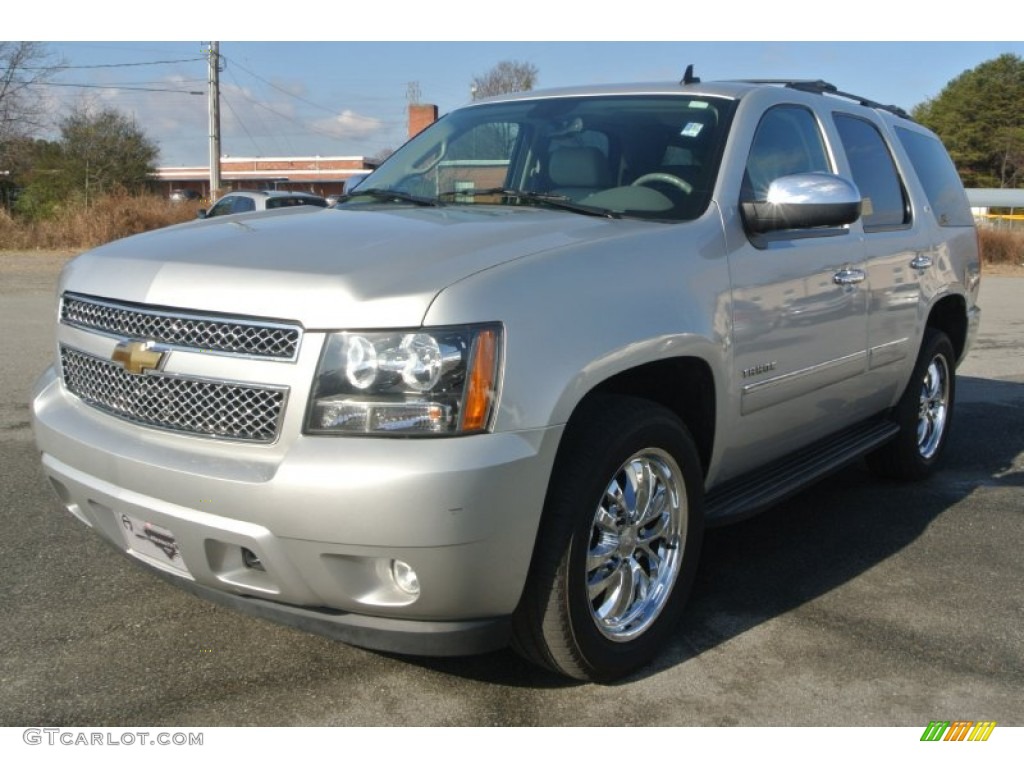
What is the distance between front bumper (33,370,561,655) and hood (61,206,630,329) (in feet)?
1.19

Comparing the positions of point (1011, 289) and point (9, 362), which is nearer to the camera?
point (9, 362)

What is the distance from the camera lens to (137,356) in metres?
2.81

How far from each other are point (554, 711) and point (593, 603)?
0.35 metres

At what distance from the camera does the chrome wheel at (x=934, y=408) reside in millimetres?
5578

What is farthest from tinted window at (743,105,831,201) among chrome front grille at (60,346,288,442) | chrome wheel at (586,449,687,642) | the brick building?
the brick building

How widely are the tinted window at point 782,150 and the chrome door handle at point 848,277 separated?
47 cm

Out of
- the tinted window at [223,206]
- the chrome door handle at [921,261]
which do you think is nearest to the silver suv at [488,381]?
the chrome door handle at [921,261]

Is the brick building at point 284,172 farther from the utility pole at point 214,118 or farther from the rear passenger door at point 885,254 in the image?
the rear passenger door at point 885,254

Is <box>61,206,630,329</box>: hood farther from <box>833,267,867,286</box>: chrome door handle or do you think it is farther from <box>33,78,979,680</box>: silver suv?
<box>833,267,867,286</box>: chrome door handle

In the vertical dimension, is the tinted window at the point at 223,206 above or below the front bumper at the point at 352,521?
below

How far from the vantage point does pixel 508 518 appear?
2.56 metres

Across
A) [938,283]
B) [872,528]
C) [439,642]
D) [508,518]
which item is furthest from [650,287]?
[938,283]

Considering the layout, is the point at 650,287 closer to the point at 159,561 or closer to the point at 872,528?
the point at 159,561
